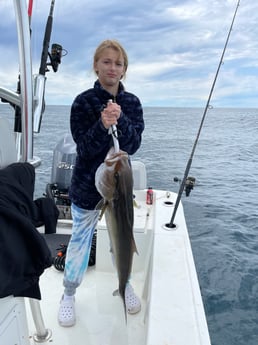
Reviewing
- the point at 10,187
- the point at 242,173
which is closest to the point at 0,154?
the point at 10,187

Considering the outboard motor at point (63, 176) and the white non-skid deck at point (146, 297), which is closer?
the white non-skid deck at point (146, 297)

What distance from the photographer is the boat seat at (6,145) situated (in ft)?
4.05

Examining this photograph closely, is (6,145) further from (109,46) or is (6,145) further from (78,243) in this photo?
(78,243)

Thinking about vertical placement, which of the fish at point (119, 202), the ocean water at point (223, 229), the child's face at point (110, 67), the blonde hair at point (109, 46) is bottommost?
the ocean water at point (223, 229)

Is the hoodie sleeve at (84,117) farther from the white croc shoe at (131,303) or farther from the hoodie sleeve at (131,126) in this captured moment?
the white croc shoe at (131,303)

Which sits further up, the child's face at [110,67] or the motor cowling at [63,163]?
the child's face at [110,67]

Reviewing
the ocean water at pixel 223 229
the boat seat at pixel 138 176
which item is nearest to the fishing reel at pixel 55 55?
the ocean water at pixel 223 229

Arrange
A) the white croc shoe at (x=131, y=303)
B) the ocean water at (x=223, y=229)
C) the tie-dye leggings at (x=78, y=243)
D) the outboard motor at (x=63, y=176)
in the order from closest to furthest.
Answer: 1. the tie-dye leggings at (x=78, y=243)
2. the white croc shoe at (x=131, y=303)
3. the ocean water at (x=223, y=229)
4. the outboard motor at (x=63, y=176)

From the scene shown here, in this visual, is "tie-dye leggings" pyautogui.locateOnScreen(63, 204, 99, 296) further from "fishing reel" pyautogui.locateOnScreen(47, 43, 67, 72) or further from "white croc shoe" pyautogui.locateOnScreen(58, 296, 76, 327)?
"fishing reel" pyautogui.locateOnScreen(47, 43, 67, 72)

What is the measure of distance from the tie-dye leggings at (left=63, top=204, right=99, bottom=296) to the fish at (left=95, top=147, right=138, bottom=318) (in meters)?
0.50

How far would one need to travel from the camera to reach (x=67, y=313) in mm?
2254

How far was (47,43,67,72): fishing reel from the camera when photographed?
8.80 feet

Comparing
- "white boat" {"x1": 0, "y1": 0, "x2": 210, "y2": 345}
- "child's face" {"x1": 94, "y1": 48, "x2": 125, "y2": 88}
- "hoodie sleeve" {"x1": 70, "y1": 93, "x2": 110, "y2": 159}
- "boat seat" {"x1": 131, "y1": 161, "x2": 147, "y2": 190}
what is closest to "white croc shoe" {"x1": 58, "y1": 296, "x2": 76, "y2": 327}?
"white boat" {"x1": 0, "y1": 0, "x2": 210, "y2": 345}

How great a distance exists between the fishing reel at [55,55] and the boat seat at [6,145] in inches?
62.0
